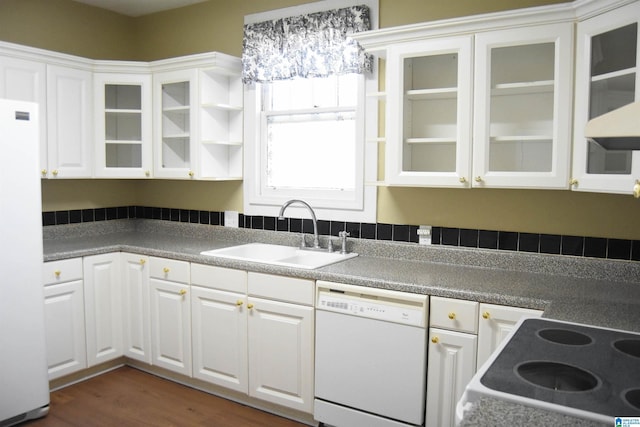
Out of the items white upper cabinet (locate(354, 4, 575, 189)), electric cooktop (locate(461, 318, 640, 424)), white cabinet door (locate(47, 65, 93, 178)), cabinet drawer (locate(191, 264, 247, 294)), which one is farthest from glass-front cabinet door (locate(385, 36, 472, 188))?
white cabinet door (locate(47, 65, 93, 178))

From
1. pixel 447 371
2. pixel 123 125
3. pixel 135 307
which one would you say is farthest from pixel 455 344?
pixel 123 125

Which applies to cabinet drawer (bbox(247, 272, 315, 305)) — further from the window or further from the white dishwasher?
the window

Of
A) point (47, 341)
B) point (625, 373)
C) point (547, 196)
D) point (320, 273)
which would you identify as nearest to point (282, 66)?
point (320, 273)

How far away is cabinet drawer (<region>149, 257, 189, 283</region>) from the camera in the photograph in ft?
10.9

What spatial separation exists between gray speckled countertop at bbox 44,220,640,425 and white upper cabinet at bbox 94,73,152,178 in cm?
52

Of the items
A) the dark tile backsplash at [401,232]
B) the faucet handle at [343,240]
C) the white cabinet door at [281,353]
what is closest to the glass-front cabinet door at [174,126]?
the dark tile backsplash at [401,232]

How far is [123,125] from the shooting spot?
3885 mm

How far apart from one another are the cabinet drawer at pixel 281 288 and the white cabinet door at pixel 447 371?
0.68 m

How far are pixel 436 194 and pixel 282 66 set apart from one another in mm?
1320

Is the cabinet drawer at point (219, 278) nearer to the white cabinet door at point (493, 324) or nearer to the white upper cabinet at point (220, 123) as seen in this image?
the white upper cabinet at point (220, 123)

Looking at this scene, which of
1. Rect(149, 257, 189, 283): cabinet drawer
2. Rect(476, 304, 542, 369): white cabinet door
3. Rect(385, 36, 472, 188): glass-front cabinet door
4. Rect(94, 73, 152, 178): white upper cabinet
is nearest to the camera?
Rect(476, 304, 542, 369): white cabinet door

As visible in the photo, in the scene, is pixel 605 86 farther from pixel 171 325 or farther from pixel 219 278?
pixel 171 325

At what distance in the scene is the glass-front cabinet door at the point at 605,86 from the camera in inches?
84.0

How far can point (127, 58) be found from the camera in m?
4.39
